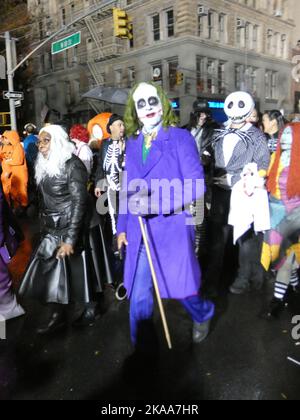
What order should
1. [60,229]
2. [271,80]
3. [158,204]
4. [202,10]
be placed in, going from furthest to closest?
[271,80], [202,10], [60,229], [158,204]

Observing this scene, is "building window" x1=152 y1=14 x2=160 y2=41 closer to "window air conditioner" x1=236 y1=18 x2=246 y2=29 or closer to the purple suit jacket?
"window air conditioner" x1=236 y1=18 x2=246 y2=29

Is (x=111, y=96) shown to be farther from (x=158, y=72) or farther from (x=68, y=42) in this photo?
(x=158, y=72)

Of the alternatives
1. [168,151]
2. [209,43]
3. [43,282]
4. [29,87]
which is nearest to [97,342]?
[43,282]

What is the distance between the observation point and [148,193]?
2.89 m

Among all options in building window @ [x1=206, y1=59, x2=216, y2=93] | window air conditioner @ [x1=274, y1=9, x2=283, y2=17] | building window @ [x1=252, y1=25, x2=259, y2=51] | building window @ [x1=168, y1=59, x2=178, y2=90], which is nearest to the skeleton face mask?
building window @ [x1=168, y1=59, x2=178, y2=90]

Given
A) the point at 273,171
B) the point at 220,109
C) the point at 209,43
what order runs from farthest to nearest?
the point at 220,109
the point at 209,43
the point at 273,171

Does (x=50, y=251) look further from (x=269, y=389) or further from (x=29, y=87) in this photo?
(x=29, y=87)

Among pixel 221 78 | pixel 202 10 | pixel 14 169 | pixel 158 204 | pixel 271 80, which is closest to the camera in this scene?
pixel 158 204

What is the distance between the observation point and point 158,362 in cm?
312

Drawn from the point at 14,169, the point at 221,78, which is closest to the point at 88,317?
the point at 14,169

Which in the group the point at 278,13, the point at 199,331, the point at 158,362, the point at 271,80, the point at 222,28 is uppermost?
the point at 278,13

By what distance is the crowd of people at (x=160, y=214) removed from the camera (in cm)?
295

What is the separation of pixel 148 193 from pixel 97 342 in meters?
1.45

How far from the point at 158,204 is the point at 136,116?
2.43ft
